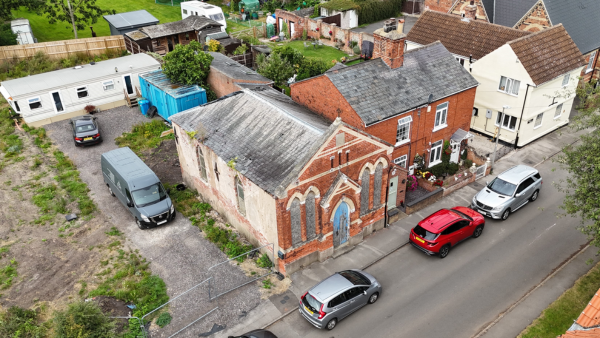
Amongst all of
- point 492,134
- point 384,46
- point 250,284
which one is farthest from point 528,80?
point 250,284

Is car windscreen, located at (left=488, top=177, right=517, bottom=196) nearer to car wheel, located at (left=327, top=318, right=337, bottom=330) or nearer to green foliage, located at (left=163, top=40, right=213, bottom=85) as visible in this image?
car wheel, located at (left=327, top=318, right=337, bottom=330)

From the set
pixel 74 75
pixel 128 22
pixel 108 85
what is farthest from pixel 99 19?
pixel 108 85

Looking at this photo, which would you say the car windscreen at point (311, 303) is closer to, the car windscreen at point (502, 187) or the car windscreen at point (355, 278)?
the car windscreen at point (355, 278)

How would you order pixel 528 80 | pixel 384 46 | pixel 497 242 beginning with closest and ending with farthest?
pixel 497 242
pixel 384 46
pixel 528 80

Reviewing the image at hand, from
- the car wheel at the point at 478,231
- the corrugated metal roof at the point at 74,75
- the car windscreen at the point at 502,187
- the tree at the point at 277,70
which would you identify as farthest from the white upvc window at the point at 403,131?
the corrugated metal roof at the point at 74,75

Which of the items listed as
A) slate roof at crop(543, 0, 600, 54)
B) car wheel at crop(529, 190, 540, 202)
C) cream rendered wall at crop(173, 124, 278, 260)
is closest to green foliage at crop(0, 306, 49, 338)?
cream rendered wall at crop(173, 124, 278, 260)

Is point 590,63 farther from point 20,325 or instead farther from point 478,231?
point 20,325

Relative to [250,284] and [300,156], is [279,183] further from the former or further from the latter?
[250,284]

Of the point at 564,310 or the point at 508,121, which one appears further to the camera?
the point at 508,121

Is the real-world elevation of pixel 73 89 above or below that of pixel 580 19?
below
